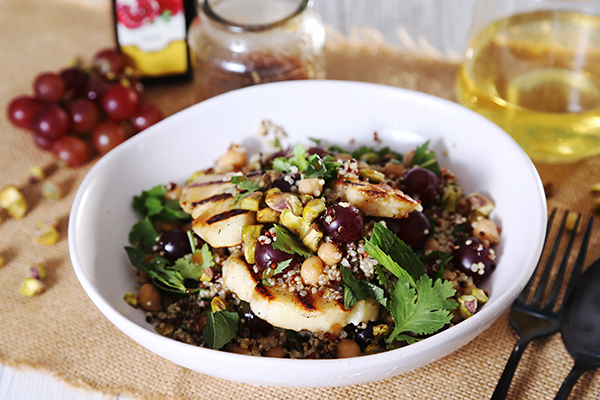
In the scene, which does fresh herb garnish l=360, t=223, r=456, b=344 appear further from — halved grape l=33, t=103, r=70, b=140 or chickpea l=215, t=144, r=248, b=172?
halved grape l=33, t=103, r=70, b=140

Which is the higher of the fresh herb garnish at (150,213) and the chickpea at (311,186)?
the chickpea at (311,186)

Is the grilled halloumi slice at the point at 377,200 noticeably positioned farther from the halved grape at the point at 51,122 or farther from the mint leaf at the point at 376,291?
the halved grape at the point at 51,122

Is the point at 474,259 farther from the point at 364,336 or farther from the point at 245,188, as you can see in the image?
the point at 245,188

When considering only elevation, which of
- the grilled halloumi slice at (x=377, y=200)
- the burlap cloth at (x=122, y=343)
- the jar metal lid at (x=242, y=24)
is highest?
the jar metal lid at (x=242, y=24)

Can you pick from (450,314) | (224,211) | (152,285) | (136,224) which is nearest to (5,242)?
(136,224)

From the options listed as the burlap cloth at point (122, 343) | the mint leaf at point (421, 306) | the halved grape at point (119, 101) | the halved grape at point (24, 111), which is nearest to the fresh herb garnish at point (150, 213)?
the burlap cloth at point (122, 343)

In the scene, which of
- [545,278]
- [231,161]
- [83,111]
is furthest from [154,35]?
[545,278]

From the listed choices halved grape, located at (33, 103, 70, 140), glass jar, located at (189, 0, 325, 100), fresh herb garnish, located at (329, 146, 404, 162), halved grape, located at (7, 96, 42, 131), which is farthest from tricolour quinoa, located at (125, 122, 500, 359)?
halved grape, located at (7, 96, 42, 131)
